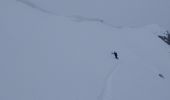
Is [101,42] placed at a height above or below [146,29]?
below

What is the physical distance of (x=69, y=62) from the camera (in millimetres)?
9242

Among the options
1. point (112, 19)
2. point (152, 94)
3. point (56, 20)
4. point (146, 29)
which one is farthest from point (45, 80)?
point (112, 19)

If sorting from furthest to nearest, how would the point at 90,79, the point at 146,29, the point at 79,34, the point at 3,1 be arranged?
the point at 146,29 < the point at 79,34 < the point at 3,1 < the point at 90,79

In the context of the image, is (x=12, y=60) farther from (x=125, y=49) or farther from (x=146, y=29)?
(x=146, y=29)

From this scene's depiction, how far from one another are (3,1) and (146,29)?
11.4 meters

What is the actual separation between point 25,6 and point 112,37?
5.70 metres

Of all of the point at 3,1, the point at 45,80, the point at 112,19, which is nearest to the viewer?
the point at 45,80

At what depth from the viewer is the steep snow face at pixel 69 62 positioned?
7.16 metres

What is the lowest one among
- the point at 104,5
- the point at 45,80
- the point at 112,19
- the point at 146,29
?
the point at 45,80

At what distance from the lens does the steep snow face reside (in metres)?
7.16

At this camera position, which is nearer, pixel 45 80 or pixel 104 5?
pixel 45 80

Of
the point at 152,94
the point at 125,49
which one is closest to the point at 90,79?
the point at 152,94

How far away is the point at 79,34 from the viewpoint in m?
12.6

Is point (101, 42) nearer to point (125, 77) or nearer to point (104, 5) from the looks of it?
point (125, 77)
